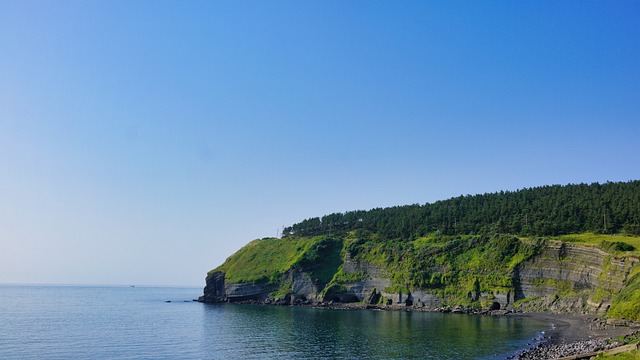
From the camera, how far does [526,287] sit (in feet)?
400

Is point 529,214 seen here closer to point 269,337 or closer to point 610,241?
point 610,241

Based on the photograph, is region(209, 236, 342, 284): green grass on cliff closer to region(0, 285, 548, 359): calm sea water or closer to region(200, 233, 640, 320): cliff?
region(200, 233, 640, 320): cliff

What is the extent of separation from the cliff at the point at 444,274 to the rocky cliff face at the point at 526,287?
25 cm

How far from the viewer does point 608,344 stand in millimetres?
53438

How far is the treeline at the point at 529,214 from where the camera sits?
12719 cm

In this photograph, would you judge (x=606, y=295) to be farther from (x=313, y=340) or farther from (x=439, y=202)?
(x=439, y=202)

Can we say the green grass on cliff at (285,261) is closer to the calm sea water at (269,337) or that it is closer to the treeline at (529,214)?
the treeline at (529,214)

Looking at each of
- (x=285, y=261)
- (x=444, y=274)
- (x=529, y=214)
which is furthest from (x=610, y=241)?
(x=285, y=261)

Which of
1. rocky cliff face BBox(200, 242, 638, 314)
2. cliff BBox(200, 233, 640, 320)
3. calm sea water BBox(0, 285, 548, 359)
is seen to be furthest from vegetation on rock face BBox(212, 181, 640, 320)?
calm sea water BBox(0, 285, 548, 359)

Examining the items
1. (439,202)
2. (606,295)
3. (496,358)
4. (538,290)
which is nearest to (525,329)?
(606,295)

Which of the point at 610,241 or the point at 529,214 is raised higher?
the point at 529,214

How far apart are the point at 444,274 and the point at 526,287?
23636 mm

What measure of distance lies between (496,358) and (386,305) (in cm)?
8603

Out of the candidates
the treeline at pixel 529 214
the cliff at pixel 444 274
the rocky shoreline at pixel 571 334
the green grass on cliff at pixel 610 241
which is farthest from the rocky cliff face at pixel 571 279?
the treeline at pixel 529 214
